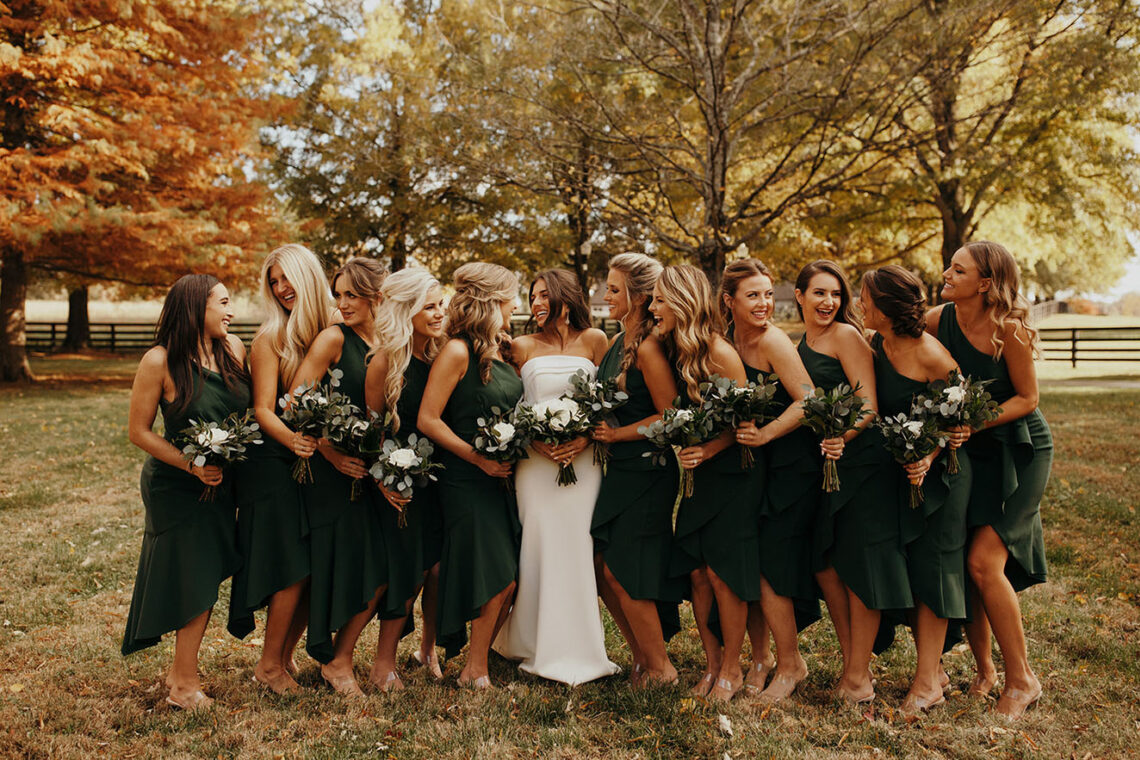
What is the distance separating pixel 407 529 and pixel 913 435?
10.0 feet

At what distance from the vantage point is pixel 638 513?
5043 millimetres

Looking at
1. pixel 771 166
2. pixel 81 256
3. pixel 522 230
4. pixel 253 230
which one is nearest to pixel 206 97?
pixel 253 230

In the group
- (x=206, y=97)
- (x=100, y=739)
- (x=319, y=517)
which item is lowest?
(x=100, y=739)

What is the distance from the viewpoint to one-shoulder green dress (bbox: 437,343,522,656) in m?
4.97

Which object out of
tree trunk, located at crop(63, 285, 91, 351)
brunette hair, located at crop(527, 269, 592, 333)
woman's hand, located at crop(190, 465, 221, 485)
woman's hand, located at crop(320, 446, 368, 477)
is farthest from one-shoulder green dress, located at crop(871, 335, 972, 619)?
tree trunk, located at crop(63, 285, 91, 351)

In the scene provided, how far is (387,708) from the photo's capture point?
4730 millimetres

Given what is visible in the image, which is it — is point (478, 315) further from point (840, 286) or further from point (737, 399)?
point (840, 286)

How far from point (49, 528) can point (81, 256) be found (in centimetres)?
1175

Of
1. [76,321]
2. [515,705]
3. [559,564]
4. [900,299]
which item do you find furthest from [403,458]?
[76,321]

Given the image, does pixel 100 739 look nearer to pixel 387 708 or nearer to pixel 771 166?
pixel 387 708

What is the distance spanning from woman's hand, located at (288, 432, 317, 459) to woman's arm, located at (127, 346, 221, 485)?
42cm

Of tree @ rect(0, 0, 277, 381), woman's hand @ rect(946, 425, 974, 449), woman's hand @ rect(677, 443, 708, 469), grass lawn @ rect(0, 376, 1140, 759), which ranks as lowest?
grass lawn @ rect(0, 376, 1140, 759)

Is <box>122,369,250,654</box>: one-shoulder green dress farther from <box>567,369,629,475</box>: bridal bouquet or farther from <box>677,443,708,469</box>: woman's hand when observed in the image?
<box>677,443,708,469</box>: woman's hand

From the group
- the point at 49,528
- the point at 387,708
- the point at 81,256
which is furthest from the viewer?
the point at 81,256
